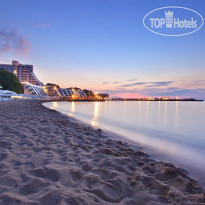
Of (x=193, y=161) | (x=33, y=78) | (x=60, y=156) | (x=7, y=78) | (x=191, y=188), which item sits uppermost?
(x=33, y=78)

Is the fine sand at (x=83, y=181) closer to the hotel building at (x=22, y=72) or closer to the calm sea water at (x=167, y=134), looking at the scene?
the calm sea water at (x=167, y=134)

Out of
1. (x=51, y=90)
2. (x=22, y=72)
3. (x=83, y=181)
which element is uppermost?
(x=22, y=72)

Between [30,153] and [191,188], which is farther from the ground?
[30,153]

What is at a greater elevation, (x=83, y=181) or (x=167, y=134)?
(x=83, y=181)

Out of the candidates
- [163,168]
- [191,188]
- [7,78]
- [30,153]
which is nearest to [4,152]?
[30,153]

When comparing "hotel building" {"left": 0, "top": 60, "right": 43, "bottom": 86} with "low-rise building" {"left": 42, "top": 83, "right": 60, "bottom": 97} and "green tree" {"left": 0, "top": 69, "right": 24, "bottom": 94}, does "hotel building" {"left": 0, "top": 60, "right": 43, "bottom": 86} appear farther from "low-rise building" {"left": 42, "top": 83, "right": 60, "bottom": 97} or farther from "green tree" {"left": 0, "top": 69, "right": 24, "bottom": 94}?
"green tree" {"left": 0, "top": 69, "right": 24, "bottom": 94}

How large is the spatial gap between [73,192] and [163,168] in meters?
2.36

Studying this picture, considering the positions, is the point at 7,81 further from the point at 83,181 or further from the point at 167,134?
the point at 83,181

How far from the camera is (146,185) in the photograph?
113 inches

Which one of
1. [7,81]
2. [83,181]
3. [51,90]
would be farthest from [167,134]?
[51,90]

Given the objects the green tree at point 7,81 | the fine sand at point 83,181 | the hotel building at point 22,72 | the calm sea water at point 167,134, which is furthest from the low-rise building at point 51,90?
the fine sand at point 83,181

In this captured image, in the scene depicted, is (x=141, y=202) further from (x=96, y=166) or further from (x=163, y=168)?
(x=163, y=168)

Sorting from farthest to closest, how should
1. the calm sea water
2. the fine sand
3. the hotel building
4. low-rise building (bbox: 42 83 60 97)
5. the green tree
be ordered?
low-rise building (bbox: 42 83 60 97) < the hotel building < the green tree < the calm sea water < the fine sand

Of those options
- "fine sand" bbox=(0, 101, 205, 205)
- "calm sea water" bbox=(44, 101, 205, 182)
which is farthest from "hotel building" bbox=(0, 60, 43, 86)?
"fine sand" bbox=(0, 101, 205, 205)
